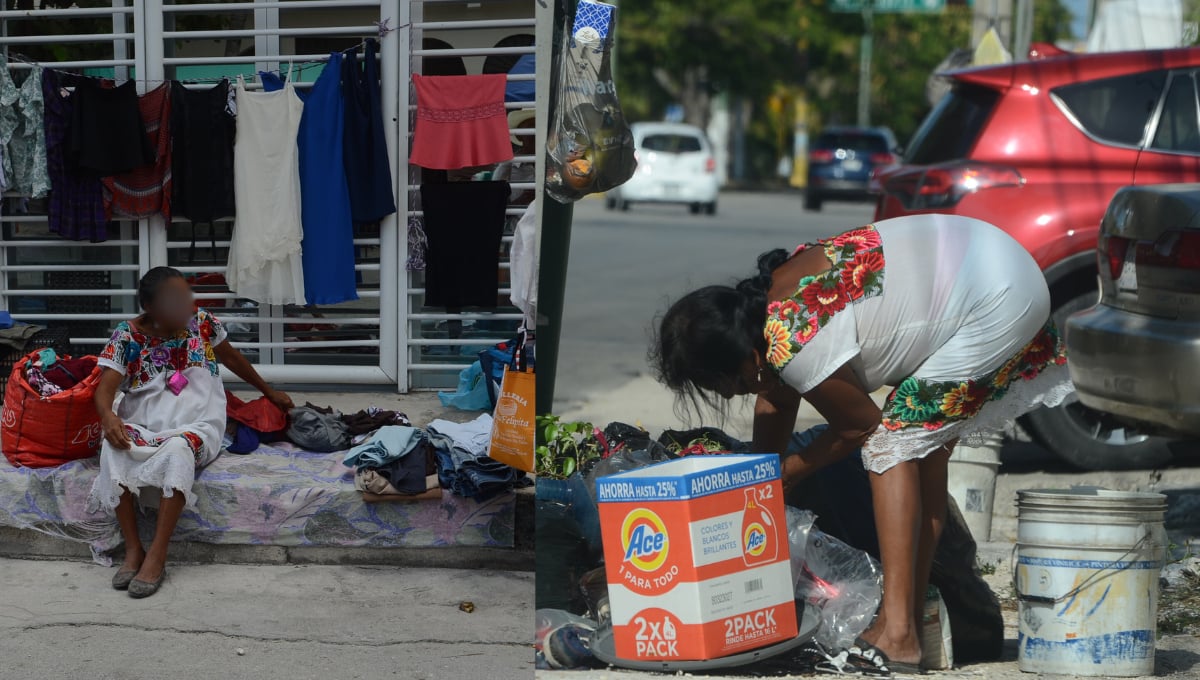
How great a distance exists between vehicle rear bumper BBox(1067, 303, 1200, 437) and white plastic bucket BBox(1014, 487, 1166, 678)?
30.3 inches

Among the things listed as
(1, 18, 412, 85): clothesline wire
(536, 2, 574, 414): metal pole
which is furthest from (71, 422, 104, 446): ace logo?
(536, 2, 574, 414): metal pole

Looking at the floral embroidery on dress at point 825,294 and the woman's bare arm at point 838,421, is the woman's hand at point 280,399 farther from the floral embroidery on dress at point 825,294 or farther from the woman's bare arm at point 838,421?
the floral embroidery on dress at point 825,294

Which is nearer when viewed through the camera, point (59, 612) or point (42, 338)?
point (59, 612)

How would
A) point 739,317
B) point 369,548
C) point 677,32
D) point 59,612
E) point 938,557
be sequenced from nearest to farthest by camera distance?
point 739,317, point 938,557, point 59,612, point 369,548, point 677,32

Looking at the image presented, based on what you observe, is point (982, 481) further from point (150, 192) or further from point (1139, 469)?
point (150, 192)

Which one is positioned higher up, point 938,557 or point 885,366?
point 885,366

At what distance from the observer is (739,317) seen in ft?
10.9

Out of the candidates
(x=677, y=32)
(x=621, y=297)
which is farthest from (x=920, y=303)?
(x=677, y=32)

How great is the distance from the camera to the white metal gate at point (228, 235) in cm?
451

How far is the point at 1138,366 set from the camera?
14.6 ft

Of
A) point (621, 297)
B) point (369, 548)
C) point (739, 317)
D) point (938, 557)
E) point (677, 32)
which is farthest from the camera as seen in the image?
point (677, 32)

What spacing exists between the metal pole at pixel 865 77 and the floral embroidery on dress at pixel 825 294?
36853 mm

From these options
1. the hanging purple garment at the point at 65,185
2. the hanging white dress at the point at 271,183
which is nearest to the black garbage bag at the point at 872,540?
the hanging white dress at the point at 271,183

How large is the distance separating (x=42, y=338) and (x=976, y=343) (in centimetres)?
327
